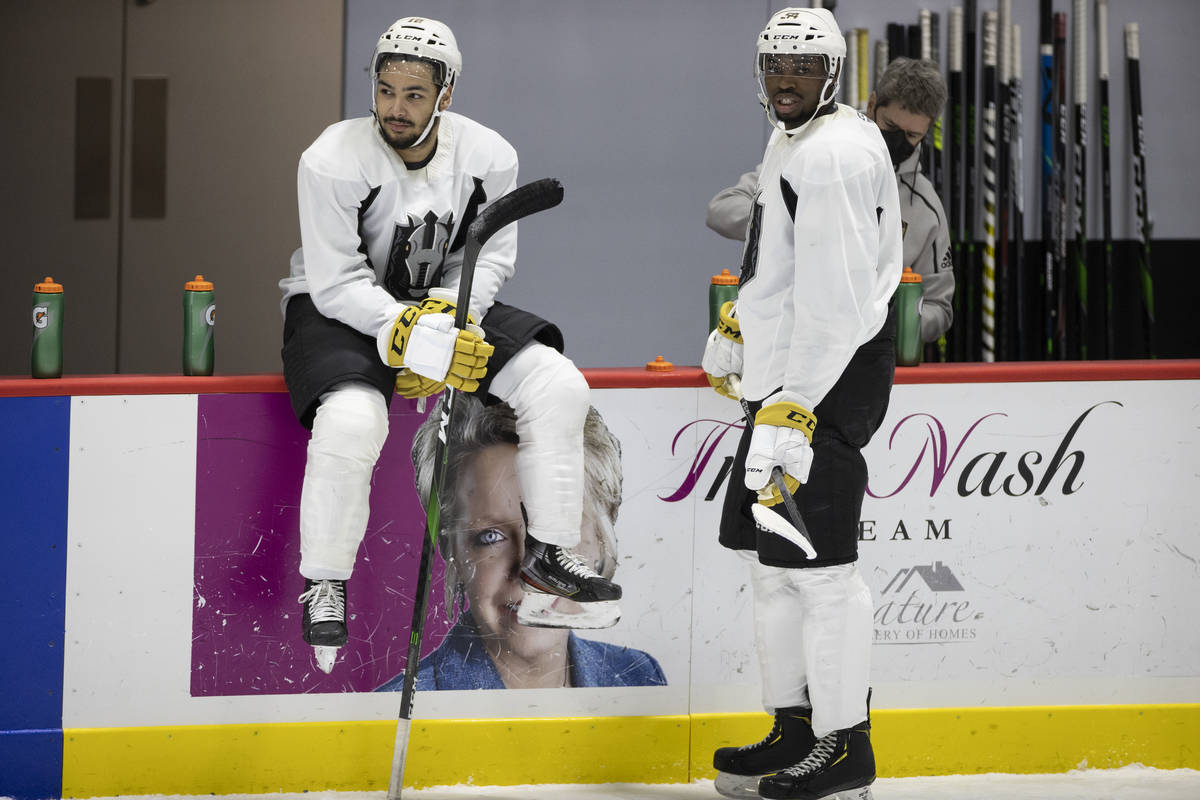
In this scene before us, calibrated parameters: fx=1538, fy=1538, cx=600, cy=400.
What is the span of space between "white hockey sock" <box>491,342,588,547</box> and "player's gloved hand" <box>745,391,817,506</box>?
374 mm

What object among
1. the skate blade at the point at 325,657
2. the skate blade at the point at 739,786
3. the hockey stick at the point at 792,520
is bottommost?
the skate blade at the point at 739,786

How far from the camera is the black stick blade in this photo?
2855 mm

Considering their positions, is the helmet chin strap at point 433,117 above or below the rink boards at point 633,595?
above

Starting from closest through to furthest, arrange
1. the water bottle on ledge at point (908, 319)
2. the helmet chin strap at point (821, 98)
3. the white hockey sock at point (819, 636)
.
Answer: the helmet chin strap at point (821, 98) < the white hockey sock at point (819, 636) < the water bottle on ledge at point (908, 319)

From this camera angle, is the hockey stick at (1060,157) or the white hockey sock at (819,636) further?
the hockey stick at (1060,157)

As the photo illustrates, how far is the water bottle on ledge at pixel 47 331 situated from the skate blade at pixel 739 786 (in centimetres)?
156

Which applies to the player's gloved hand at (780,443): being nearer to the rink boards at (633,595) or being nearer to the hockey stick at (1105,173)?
the rink boards at (633,595)

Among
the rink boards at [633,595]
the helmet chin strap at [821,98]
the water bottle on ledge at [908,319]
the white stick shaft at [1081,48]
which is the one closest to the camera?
the helmet chin strap at [821,98]

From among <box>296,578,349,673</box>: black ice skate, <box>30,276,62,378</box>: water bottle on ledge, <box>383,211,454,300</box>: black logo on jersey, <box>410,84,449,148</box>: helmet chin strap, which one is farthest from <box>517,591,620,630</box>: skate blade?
<box>30,276,62,378</box>: water bottle on ledge

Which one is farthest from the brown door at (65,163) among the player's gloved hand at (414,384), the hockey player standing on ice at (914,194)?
the player's gloved hand at (414,384)

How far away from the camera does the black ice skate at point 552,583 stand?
298cm

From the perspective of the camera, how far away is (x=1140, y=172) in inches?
209

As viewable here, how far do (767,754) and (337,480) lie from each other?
103 centimetres

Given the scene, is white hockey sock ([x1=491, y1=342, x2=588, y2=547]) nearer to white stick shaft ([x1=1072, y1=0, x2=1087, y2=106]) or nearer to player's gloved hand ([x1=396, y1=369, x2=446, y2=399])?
player's gloved hand ([x1=396, y1=369, x2=446, y2=399])
